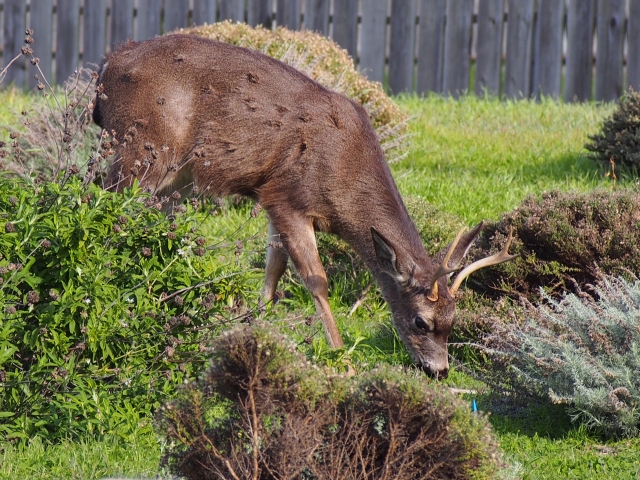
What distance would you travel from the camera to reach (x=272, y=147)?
24.1 ft

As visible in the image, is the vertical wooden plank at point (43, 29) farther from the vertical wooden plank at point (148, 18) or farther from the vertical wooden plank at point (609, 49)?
the vertical wooden plank at point (609, 49)

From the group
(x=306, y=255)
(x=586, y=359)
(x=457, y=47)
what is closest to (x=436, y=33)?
(x=457, y=47)

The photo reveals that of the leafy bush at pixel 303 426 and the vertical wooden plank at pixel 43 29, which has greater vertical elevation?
the vertical wooden plank at pixel 43 29

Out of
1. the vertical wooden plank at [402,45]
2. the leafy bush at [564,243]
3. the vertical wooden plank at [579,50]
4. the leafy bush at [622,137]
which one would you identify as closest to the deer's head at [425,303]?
the leafy bush at [564,243]

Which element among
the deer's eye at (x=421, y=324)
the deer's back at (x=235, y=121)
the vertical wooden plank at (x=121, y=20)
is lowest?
the deer's eye at (x=421, y=324)

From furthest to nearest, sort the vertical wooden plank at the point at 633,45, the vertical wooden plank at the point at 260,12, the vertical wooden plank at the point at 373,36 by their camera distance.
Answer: the vertical wooden plank at the point at 260,12 < the vertical wooden plank at the point at 373,36 < the vertical wooden plank at the point at 633,45

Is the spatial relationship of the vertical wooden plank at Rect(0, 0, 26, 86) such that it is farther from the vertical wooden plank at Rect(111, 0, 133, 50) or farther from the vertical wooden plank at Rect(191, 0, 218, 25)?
the vertical wooden plank at Rect(191, 0, 218, 25)

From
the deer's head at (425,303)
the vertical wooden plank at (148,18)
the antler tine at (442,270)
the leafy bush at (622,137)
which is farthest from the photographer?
the vertical wooden plank at (148,18)

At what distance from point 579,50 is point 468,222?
22.0 feet

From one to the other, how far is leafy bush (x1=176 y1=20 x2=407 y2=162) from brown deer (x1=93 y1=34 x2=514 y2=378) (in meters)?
3.01

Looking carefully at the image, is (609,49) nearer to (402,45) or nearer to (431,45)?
(431,45)

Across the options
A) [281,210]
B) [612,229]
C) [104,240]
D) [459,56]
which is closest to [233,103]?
[281,210]

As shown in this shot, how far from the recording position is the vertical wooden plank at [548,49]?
564 inches

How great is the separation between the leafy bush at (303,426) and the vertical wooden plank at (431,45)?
11605 mm
